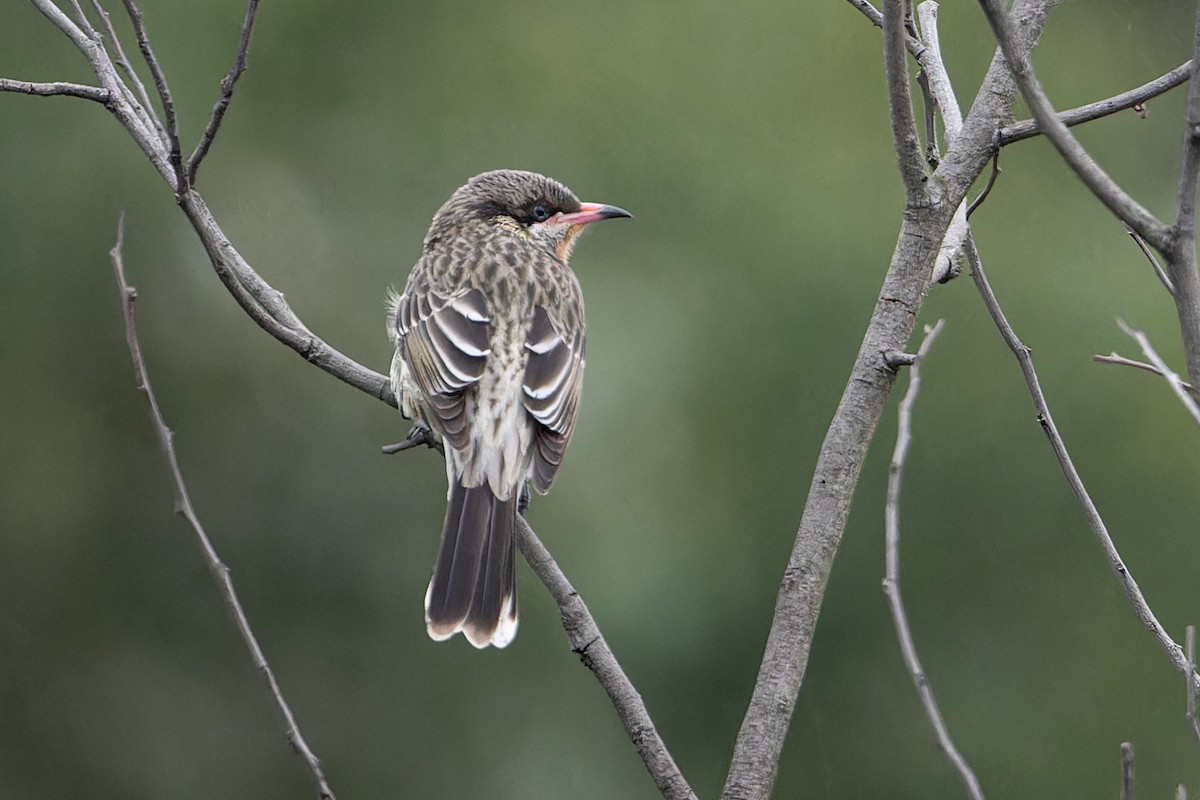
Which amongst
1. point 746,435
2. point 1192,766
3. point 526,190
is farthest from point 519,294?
point 1192,766

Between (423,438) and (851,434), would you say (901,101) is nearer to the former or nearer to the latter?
(851,434)

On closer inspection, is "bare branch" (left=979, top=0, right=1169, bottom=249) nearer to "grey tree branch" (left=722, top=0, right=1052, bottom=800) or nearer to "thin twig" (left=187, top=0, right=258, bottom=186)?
"grey tree branch" (left=722, top=0, right=1052, bottom=800)

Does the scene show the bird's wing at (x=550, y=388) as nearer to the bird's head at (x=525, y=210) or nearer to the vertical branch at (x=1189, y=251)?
the bird's head at (x=525, y=210)

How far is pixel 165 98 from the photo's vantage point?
107 inches

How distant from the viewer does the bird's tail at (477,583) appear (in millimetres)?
3488

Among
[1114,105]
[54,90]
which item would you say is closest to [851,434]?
[1114,105]

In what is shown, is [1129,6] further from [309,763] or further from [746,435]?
[309,763]

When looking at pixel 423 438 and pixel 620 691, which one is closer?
pixel 620 691

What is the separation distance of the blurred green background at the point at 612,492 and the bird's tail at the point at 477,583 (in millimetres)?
2160

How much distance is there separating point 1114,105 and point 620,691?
61.3 inches

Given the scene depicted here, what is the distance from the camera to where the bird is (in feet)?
11.6

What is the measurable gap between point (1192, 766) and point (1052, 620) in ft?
2.51

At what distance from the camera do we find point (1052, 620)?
5.56 metres

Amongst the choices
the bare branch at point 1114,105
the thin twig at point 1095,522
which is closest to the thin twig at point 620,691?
the thin twig at point 1095,522
